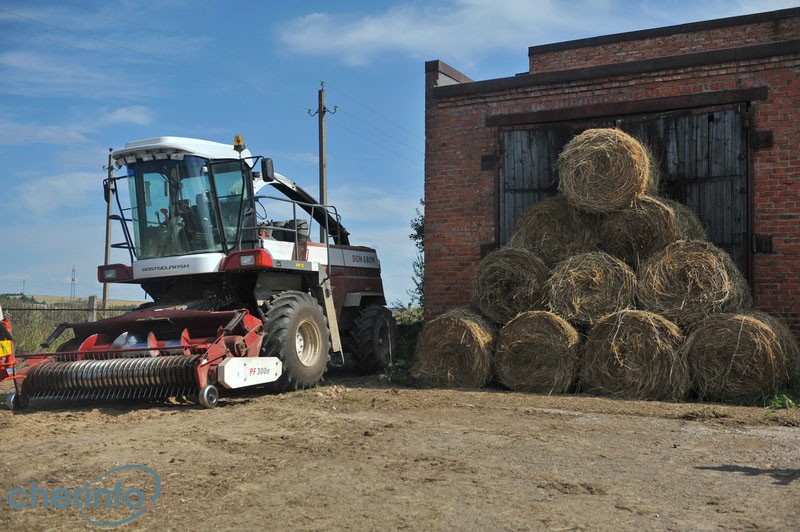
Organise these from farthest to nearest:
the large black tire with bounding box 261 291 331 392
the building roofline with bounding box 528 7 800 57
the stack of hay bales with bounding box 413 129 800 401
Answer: the building roofline with bounding box 528 7 800 57 → the large black tire with bounding box 261 291 331 392 → the stack of hay bales with bounding box 413 129 800 401

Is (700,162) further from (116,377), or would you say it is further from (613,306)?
(116,377)

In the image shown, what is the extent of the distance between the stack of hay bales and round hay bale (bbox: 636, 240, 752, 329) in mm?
11

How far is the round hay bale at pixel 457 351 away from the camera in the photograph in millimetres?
9273

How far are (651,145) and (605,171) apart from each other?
5.98 ft

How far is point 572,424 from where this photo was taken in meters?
6.98

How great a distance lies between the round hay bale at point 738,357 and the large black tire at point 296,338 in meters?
4.14

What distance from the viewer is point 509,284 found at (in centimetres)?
954

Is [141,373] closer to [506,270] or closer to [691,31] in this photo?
[506,270]

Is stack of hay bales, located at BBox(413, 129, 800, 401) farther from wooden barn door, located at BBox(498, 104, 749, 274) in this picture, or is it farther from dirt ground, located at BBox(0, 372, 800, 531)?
wooden barn door, located at BBox(498, 104, 749, 274)

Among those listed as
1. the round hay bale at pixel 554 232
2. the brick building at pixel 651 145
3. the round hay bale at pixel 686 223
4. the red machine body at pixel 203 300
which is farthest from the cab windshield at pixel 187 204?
the round hay bale at pixel 686 223

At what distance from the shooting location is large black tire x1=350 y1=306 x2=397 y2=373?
441 inches

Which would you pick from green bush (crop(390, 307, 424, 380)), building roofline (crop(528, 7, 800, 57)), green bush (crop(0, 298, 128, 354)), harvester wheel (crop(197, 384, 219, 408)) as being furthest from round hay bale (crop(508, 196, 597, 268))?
green bush (crop(0, 298, 128, 354))

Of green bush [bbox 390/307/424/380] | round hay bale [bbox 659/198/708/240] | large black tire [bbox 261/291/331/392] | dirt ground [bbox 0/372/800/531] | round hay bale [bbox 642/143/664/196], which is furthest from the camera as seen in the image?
green bush [bbox 390/307/424/380]

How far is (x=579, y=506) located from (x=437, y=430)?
2416mm
